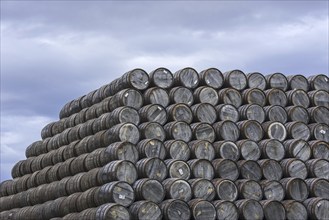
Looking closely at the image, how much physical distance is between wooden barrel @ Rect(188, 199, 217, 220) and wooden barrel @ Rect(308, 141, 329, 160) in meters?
3.80

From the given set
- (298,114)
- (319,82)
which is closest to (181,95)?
(298,114)

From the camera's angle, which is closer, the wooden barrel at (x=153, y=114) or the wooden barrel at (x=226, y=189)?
the wooden barrel at (x=226, y=189)

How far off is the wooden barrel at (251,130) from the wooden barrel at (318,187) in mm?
1639

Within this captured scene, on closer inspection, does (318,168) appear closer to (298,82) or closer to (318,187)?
(318,187)

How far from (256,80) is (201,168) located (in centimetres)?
386

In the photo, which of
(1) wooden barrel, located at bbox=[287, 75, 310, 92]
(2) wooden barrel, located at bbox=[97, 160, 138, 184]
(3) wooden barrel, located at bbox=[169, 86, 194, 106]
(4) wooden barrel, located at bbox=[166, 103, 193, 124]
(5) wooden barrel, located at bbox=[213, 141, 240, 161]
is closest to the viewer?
(2) wooden barrel, located at bbox=[97, 160, 138, 184]

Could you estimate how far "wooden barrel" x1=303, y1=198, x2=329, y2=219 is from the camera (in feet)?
59.3

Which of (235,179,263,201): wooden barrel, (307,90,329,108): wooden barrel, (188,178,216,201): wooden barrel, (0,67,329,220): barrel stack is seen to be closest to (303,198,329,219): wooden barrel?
(0,67,329,220): barrel stack

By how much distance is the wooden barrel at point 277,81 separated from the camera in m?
21.2

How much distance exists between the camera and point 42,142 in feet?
77.0

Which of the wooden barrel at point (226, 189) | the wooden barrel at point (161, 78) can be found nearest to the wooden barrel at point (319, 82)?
the wooden barrel at point (161, 78)

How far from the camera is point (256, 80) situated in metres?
20.9

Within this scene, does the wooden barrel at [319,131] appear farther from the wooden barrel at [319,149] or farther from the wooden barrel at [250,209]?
the wooden barrel at [250,209]

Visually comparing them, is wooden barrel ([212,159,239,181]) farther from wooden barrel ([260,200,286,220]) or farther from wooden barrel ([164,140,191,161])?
wooden barrel ([260,200,286,220])
